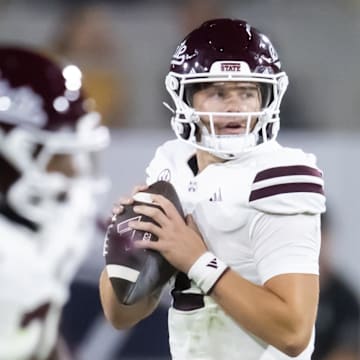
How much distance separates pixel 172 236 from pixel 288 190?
0.37ft

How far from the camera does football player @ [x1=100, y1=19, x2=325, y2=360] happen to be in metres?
1.05

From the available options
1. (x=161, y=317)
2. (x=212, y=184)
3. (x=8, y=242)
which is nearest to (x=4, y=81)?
(x=8, y=242)

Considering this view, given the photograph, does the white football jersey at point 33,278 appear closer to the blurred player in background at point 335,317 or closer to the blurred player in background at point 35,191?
the blurred player in background at point 35,191

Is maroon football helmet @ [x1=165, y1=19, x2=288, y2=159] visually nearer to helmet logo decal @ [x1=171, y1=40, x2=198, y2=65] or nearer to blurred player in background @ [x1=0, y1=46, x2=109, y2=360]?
helmet logo decal @ [x1=171, y1=40, x2=198, y2=65]

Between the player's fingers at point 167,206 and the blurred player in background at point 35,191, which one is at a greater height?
the player's fingers at point 167,206

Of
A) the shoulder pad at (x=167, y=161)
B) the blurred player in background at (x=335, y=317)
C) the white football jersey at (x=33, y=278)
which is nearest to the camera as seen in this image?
the shoulder pad at (x=167, y=161)

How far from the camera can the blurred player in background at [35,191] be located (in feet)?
4.95

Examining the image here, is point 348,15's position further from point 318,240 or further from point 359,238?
point 318,240

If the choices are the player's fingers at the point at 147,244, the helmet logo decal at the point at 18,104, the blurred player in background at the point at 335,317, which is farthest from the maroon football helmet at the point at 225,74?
the blurred player in background at the point at 335,317

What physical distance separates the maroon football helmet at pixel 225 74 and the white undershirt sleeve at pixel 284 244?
82 millimetres

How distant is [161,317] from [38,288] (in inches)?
19.7

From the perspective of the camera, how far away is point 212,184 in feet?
3.68

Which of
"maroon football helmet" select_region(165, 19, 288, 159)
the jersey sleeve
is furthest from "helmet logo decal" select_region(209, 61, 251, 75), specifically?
the jersey sleeve

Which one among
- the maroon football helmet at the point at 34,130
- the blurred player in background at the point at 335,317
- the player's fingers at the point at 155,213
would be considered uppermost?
the player's fingers at the point at 155,213
